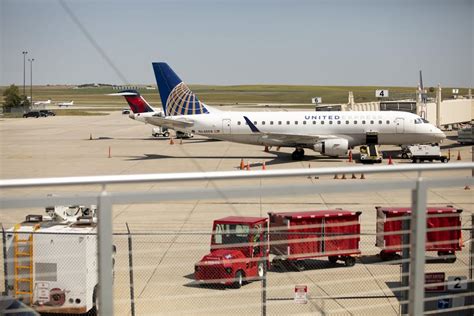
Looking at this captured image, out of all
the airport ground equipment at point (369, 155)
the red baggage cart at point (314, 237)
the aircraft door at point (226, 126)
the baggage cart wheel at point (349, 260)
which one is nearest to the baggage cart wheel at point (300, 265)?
the red baggage cart at point (314, 237)

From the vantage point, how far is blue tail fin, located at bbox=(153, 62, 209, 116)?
147 ft

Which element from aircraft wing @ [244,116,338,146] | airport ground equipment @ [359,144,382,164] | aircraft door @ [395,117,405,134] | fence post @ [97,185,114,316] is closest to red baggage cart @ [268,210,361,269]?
fence post @ [97,185,114,316]

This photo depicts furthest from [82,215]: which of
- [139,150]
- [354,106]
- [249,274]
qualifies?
[354,106]

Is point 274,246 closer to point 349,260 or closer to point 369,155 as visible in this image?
point 349,260

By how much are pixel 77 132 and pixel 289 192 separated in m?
70.4

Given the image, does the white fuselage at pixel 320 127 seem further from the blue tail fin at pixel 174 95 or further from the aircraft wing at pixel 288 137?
the blue tail fin at pixel 174 95

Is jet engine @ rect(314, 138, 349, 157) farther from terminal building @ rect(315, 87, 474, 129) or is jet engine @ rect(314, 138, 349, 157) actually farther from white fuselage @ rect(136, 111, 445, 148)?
terminal building @ rect(315, 87, 474, 129)

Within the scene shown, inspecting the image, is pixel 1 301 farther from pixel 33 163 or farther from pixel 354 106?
pixel 354 106

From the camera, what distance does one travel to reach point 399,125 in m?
42.4

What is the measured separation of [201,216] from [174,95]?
24645 millimetres

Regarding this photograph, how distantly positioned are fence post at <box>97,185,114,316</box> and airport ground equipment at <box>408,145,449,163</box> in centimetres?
3850

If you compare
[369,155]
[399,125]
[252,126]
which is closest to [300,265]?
[369,155]

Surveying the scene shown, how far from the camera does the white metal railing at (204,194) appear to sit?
379 centimetres

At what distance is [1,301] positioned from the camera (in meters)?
4.62
